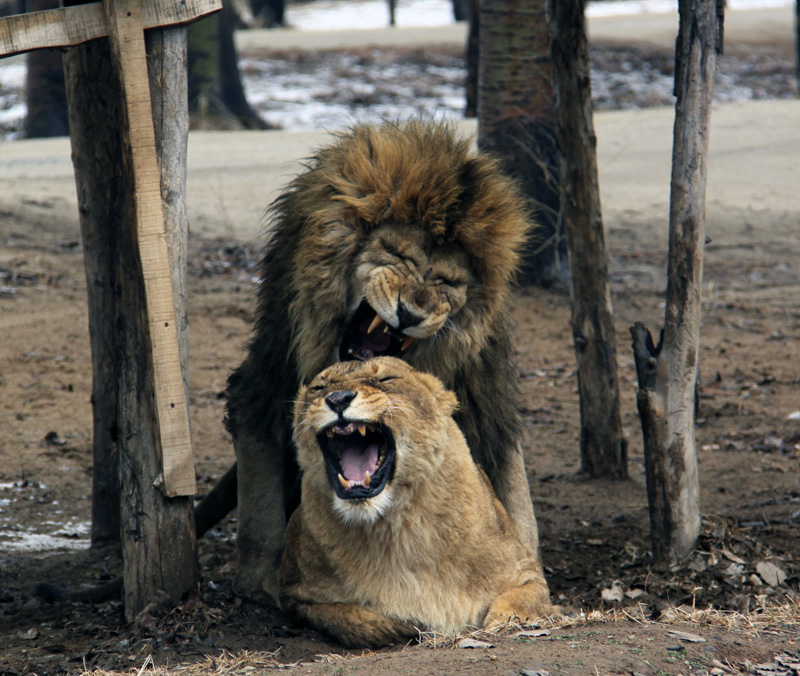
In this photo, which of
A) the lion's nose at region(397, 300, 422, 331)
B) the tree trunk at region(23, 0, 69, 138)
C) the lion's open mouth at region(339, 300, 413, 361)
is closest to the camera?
the lion's nose at region(397, 300, 422, 331)

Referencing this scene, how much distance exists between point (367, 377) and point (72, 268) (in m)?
7.06

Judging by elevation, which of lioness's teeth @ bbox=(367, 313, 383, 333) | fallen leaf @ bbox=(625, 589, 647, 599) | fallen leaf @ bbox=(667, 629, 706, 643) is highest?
lioness's teeth @ bbox=(367, 313, 383, 333)

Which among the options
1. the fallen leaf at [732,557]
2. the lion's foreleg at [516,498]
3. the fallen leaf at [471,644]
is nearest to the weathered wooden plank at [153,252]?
the fallen leaf at [471,644]

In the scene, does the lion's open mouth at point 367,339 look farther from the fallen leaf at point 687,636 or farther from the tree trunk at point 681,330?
the fallen leaf at point 687,636

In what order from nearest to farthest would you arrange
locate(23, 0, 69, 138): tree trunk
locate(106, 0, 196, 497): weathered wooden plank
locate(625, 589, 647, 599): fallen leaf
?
locate(106, 0, 196, 497): weathered wooden plank, locate(625, 589, 647, 599): fallen leaf, locate(23, 0, 69, 138): tree trunk

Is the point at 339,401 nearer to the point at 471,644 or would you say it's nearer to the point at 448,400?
the point at 448,400

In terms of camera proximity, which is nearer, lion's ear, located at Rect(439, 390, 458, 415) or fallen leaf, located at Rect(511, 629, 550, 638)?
fallen leaf, located at Rect(511, 629, 550, 638)

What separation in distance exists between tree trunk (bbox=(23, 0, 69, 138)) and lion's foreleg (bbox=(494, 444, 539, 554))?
14045 mm

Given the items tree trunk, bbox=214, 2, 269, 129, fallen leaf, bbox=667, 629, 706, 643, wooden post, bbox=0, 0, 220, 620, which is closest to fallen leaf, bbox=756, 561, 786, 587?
fallen leaf, bbox=667, 629, 706, 643

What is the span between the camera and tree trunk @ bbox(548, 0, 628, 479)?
6109 millimetres

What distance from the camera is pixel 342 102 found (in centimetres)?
2548

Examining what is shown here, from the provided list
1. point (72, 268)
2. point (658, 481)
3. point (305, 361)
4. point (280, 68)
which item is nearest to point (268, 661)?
point (305, 361)

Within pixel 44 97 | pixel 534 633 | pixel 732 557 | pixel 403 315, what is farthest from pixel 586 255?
pixel 44 97

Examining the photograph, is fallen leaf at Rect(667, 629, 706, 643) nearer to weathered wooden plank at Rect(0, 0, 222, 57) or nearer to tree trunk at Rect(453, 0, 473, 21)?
weathered wooden plank at Rect(0, 0, 222, 57)
